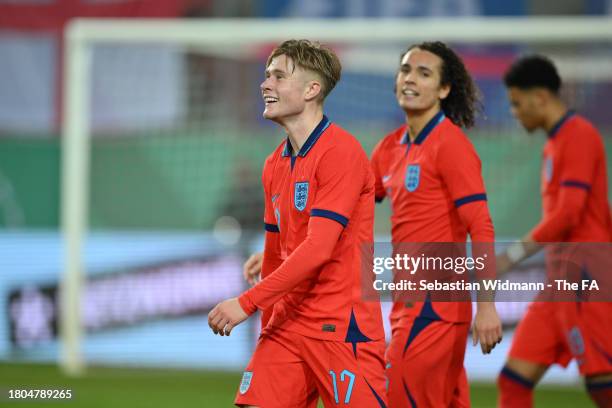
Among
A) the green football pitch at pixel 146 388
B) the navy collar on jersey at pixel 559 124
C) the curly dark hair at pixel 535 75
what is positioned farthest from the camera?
the green football pitch at pixel 146 388

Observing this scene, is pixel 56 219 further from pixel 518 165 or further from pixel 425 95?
pixel 425 95

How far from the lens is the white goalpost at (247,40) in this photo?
8.48m

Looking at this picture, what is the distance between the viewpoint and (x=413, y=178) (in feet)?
15.0

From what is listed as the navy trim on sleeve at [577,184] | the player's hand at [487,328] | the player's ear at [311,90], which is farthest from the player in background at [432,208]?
the navy trim on sleeve at [577,184]

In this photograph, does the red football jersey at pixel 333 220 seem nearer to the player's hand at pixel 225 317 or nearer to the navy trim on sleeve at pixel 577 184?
the player's hand at pixel 225 317

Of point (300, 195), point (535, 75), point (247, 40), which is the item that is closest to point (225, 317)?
point (300, 195)

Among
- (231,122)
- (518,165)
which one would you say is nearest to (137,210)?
(231,122)

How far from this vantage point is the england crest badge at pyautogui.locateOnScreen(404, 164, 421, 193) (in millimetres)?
4566

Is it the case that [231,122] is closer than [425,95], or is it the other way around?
[425,95]

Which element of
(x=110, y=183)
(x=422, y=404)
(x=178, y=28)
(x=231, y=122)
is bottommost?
(x=422, y=404)

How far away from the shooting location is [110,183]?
9672mm

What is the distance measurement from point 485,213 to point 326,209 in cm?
91

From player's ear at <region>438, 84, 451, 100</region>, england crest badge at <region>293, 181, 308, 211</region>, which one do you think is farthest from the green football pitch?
england crest badge at <region>293, 181, 308, 211</region>

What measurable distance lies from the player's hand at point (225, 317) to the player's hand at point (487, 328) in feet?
3.50
